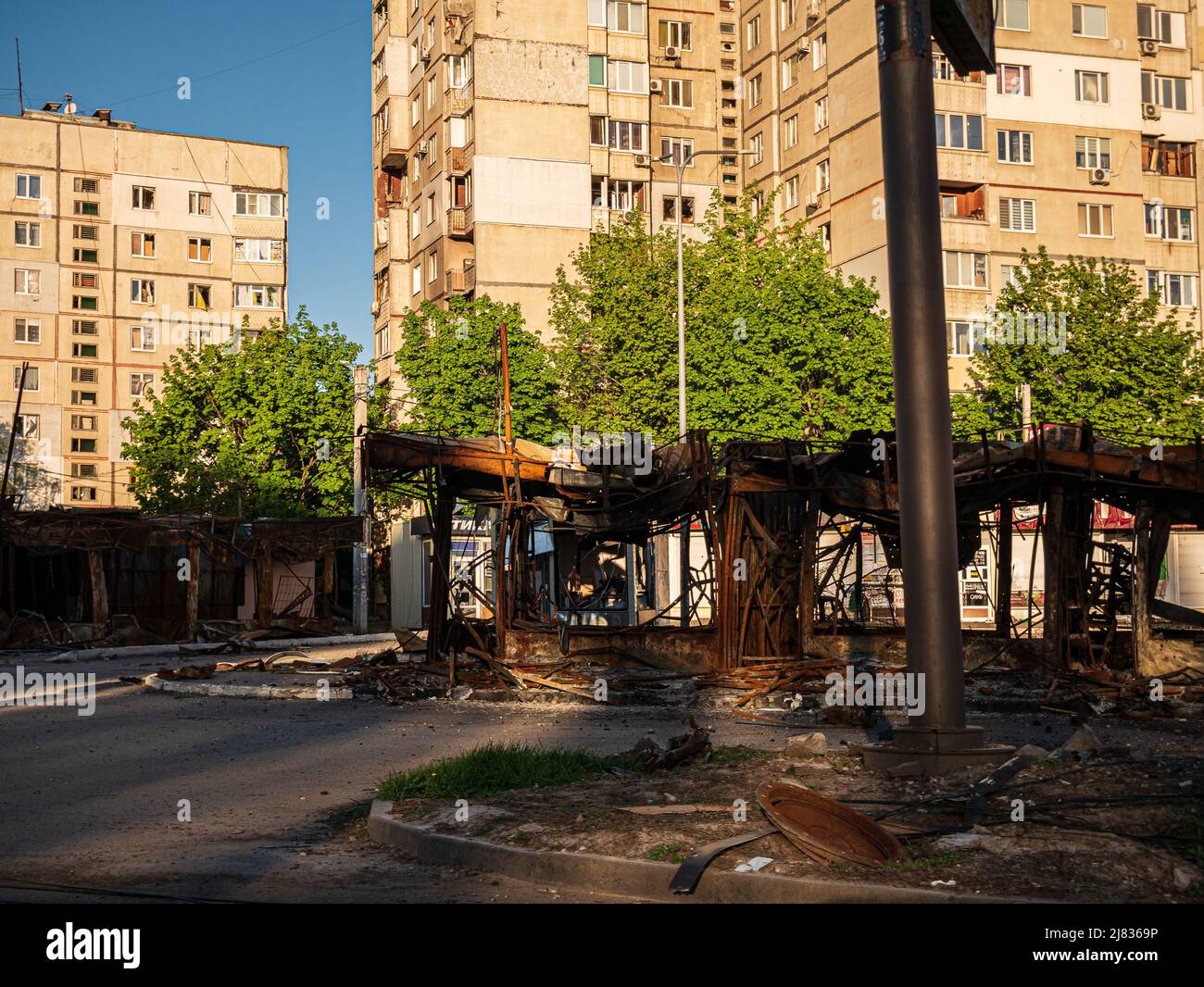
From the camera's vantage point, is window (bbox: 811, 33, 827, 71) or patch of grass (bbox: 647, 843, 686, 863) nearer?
patch of grass (bbox: 647, 843, 686, 863)

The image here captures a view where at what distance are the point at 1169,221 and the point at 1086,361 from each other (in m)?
19.9

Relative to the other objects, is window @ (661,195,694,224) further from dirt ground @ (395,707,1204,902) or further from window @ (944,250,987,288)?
dirt ground @ (395,707,1204,902)

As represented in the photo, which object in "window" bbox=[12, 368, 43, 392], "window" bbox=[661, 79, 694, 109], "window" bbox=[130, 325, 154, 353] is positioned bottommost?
"window" bbox=[12, 368, 43, 392]

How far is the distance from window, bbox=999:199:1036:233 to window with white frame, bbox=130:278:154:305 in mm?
50541

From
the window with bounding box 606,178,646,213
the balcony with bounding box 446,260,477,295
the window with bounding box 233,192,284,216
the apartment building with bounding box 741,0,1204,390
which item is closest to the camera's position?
the apartment building with bounding box 741,0,1204,390

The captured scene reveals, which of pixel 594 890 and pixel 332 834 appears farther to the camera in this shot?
pixel 332 834

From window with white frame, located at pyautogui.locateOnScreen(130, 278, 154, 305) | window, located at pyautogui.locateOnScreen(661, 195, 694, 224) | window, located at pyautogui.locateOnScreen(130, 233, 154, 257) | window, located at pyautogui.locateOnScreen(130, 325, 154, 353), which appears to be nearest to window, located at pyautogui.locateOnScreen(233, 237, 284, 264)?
window, located at pyautogui.locateOnScreen(130, 233, 154, 257)

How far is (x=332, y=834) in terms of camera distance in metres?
9.16

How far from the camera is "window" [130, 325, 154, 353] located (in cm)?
8200

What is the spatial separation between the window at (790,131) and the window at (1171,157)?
1611 cm

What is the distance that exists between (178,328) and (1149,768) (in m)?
78.5

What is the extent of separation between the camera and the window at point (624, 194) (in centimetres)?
6556
